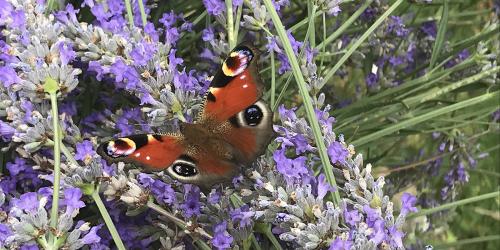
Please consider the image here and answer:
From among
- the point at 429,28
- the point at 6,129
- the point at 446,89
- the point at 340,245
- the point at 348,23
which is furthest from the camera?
the point at 429,28

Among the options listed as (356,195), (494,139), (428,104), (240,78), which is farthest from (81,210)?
(494,139)

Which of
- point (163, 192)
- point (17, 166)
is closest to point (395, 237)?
point (163, 192)

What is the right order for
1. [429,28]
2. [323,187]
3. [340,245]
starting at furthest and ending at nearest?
[429,28] → [323,187] → [340,245]

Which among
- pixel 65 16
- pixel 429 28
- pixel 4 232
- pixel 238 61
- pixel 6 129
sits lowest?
pixel 4 232

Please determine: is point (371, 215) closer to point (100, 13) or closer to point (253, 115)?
point (253, 115)

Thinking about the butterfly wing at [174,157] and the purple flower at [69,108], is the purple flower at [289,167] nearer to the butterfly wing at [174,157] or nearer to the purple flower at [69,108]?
the butterfly wing at [174,157]

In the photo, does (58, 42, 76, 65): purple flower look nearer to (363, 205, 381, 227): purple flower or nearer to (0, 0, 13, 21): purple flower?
(0, 0, 13, 21): purple flower
